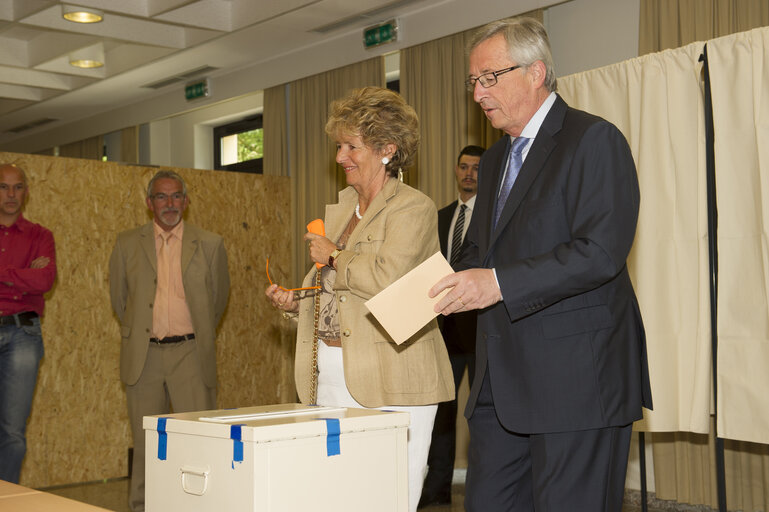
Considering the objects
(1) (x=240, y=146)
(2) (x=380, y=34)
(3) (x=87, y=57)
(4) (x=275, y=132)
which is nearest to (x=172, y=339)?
(2) (x=380, y=34)

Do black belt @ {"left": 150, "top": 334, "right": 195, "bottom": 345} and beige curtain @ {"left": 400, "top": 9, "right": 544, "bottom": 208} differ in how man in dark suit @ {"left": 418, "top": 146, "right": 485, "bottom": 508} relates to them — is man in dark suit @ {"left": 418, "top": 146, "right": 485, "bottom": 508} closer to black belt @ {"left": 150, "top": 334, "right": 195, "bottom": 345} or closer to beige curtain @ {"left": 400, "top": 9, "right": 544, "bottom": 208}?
beige curtain @ {"left": 400, "top": 9, "right": 544, "bottom": 208}

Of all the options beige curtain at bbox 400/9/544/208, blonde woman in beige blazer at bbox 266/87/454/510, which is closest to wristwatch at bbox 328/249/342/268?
blonde woman in beige blazer at bbox 266/87/454/510

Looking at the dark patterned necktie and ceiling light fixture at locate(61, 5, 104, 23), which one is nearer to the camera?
the dark patterned necktie

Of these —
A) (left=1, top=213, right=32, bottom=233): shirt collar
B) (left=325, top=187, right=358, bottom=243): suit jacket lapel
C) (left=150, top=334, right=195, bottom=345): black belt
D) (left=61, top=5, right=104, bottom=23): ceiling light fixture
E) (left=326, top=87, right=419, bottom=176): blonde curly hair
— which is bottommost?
(left=150, top=334, right=195, bottom=345): black belt

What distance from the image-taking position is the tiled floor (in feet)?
16.5

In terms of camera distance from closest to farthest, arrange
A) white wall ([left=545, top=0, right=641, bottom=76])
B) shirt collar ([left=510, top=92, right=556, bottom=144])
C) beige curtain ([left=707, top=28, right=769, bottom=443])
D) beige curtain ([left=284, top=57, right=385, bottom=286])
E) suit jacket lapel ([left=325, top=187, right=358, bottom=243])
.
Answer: shirt collar ([left=510, top=92, right=556, bottom=144])
suit jacket lapel ([left=325, top=187, right=358, bottom=243])
beige curtain ([left=707, top=28, right=769, bottom=443])
white wall ([left=545, top=0, right=641, bottom=76])
beige curtain ([left=284, top=57, right=385, bottom=286])

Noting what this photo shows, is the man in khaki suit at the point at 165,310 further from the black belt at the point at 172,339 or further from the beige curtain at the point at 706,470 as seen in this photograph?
the beige curtain at the point at 706,470

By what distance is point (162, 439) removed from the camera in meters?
1.97

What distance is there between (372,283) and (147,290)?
115 inches

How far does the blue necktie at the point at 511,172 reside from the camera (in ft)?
7.44

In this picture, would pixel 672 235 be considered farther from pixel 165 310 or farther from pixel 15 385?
pixel 15 385

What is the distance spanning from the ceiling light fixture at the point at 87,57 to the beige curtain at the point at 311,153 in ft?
6.70

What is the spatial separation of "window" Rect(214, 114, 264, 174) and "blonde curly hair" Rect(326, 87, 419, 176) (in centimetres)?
650

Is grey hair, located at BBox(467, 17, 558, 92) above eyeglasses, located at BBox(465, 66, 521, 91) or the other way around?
above
